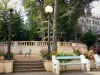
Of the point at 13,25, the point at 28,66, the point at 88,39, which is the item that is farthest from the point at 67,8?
the point at 13,25

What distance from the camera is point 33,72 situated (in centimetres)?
1297

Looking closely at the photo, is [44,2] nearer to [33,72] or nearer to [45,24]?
[45,24]

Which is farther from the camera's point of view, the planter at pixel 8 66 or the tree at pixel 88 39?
the tree at pixel 88 39

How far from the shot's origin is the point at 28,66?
1376cm

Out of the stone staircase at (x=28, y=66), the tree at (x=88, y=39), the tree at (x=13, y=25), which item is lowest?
the stone staircase at (x=28, y=66)

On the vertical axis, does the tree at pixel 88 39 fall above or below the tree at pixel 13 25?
below

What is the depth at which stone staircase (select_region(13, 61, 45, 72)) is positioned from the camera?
13359 mm

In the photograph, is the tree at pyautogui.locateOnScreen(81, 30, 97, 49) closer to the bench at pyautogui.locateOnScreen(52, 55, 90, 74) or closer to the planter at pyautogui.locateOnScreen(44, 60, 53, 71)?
the bench at pyautogui.locateOnScreen(52, 55, 90, 74)

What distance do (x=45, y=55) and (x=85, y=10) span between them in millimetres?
8222

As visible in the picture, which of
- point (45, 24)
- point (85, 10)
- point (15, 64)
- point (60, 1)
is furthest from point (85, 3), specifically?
point (15, 64)

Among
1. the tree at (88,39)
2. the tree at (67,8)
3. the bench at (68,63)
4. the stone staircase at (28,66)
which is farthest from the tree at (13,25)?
the bench at (68,63)

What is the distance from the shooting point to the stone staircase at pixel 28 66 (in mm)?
13359

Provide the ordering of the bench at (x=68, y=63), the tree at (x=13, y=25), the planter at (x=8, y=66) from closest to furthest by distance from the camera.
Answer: the bench at (x=68, y=63), the planter at (x=8, y=66), the tree at (x=13, y=25)

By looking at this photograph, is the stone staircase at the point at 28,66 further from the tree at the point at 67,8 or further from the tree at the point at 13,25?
the tree at the point at 13,25
